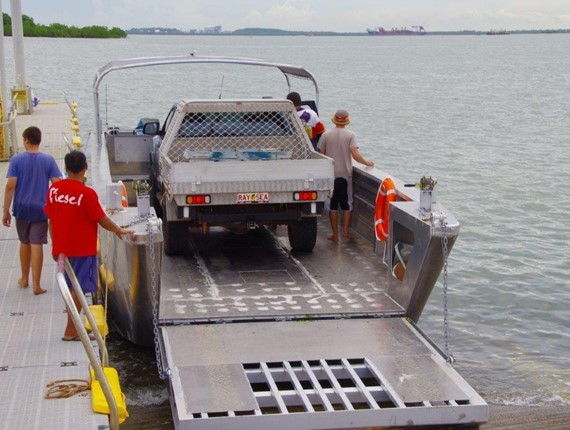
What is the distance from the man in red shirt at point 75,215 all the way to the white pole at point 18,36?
1607cm

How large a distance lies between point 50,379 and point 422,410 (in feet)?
8.49

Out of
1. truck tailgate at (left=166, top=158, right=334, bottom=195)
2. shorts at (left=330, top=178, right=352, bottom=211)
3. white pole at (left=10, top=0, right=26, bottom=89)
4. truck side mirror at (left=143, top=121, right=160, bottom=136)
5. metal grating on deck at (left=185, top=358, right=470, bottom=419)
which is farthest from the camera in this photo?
white pole at (left=10, top=0, right=26, bottom=89)

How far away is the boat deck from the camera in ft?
20.1

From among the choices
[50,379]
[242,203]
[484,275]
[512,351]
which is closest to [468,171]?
[484,275]

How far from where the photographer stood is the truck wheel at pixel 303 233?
10.5 metres

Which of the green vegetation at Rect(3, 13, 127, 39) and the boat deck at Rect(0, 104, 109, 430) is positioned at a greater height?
the boat deck at Rect(0, 104, 109, 430)

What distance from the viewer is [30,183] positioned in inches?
334

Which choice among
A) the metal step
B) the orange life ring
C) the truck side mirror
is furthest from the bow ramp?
the truck side mirror

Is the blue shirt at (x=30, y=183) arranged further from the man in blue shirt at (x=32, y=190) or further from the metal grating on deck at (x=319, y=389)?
the metal grating on deck at (x=319, y=389)

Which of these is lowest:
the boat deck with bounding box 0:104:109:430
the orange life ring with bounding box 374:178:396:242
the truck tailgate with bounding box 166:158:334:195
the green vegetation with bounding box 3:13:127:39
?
the green vegetation with bounding box 3:13:127:39

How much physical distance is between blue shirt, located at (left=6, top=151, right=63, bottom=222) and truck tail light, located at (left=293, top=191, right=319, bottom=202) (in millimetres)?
2514

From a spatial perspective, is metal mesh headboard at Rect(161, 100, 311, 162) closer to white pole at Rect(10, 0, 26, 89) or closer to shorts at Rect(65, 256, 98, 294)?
shorts at Rect(65, 256, 98, 294)

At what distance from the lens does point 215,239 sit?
11.5 meters

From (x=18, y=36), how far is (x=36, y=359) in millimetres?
17905
